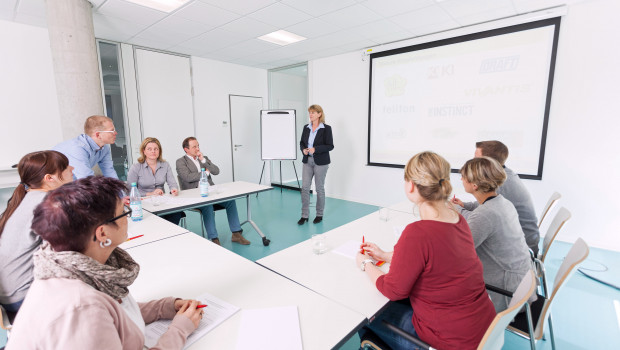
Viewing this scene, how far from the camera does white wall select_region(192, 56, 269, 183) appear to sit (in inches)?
218

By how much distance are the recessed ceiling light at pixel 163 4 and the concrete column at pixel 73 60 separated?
544mm

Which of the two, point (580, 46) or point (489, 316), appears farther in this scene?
point (580, 46)

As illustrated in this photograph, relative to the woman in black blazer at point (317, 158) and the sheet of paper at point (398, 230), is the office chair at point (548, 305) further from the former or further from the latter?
the woman in black blazer at point (317, 158)

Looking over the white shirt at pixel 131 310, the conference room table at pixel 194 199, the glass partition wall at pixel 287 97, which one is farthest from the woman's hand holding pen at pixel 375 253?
the glass partition wall at pixel 287 97

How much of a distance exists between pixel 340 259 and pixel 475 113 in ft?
11.2

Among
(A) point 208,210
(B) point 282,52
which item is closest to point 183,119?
(B) point 282,52

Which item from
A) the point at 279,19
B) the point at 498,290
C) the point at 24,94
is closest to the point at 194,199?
the point at 279,19

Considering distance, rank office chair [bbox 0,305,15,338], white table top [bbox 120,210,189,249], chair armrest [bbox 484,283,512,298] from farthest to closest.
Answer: white table top [bbox 120,210,189,249]
chair armrest [bbox 484,283,512,298]
office chair [bbox 0,305,15,338]

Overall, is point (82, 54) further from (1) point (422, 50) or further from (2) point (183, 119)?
(1) point (422, 50)

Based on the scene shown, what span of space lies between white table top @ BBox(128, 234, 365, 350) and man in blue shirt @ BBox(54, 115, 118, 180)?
1.31 meters

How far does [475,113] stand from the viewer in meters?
3.90

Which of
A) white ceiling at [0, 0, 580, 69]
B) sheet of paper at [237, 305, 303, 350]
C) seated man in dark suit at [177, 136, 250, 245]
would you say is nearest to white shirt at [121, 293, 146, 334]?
sheet of paper at [237, 305, 303, 350]

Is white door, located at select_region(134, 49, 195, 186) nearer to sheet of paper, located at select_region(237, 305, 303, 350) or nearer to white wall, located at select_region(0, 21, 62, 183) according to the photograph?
white wall, located at select_region(0, 21, 62, 183)

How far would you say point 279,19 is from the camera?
11.8 ft
